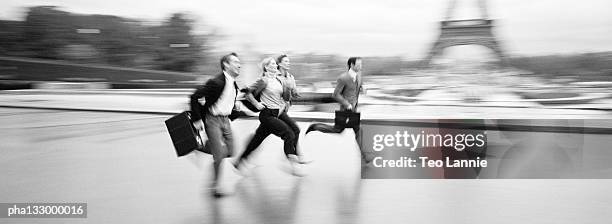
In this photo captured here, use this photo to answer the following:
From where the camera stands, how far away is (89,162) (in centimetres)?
560

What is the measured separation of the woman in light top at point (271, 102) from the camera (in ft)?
15.3

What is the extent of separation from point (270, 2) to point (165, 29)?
1490mm

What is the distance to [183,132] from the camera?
412 centimetres

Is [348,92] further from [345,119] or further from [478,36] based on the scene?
[478,36]

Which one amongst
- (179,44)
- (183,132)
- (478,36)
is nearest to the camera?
(183,132)

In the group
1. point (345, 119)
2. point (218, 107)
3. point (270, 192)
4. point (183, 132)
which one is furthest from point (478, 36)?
point (183, 132)

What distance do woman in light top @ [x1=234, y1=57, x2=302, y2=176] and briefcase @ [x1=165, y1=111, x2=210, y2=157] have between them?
66cm

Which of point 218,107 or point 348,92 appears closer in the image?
point 218,107

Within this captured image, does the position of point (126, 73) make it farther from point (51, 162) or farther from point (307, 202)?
point (307, 202)

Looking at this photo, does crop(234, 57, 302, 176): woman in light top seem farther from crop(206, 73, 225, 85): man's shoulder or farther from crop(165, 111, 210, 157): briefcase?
crop(165, 111, 210, 157): briefcase

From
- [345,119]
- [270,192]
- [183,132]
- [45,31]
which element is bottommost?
[270,192]

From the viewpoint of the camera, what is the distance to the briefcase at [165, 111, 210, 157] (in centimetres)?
410

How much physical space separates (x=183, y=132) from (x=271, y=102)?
0.89 m

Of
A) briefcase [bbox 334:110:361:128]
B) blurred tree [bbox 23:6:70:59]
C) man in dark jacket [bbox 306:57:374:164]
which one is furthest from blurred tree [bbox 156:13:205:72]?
briefcase [bbox 334:110:361:128]
